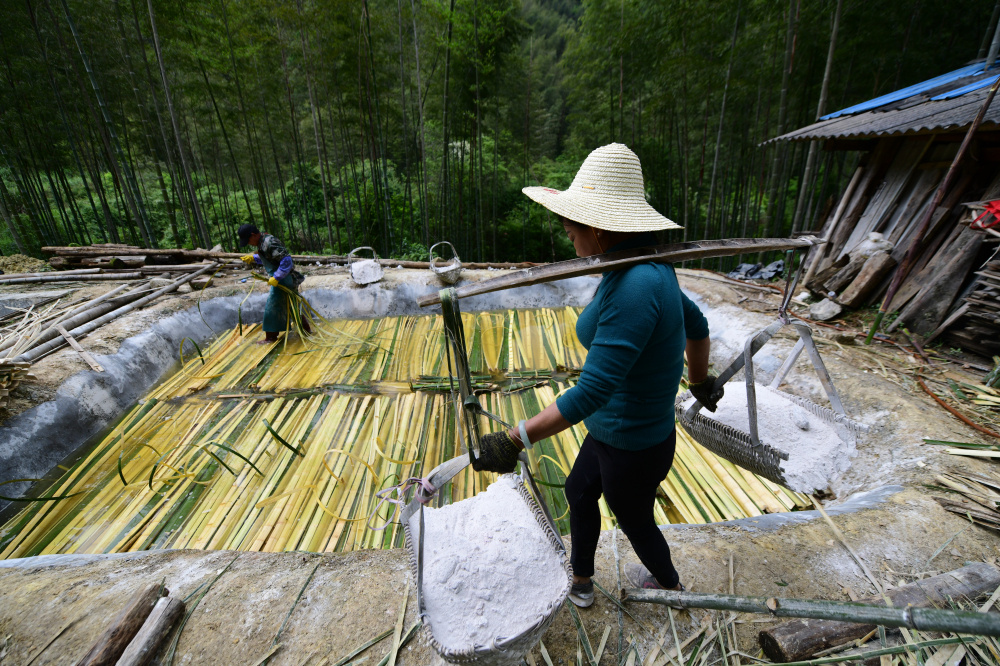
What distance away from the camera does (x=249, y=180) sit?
14828 mm

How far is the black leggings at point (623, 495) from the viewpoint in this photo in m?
0.99

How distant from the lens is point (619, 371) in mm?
813

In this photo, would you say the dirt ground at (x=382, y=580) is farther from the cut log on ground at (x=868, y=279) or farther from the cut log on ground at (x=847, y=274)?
the cut log on ground at (x=847, y=274)

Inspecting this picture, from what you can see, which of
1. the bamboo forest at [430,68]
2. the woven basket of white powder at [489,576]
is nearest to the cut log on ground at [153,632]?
the woven basket of white powder at [489,576]

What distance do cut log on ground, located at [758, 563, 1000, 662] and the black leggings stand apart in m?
0.26

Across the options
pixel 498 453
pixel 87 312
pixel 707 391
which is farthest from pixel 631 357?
pixel 87 312

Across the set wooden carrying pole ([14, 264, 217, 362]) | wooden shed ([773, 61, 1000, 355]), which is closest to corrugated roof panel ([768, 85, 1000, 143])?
wooden shed ([773, 61, 1000, 355])

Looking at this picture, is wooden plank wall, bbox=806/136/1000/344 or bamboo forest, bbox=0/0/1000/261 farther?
bamboo forest, bbox=0/0/1000/261

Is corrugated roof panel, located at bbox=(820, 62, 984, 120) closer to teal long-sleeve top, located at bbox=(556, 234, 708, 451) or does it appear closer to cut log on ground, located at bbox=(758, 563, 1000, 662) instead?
cut log on ground, located at bbox=(758, 563, 1000, 662)

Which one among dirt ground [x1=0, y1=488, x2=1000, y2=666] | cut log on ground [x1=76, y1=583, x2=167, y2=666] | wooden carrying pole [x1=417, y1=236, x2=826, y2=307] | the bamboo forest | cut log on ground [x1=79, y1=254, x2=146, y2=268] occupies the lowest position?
dirt ground [x1=0, y1=488, x2=1000, y2=666]

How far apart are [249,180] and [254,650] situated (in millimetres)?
17498

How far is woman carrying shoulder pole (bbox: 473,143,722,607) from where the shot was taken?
2.69ft

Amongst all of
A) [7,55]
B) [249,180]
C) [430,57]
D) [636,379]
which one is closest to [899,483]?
[636,379]

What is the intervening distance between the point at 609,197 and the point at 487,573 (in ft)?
3.40
